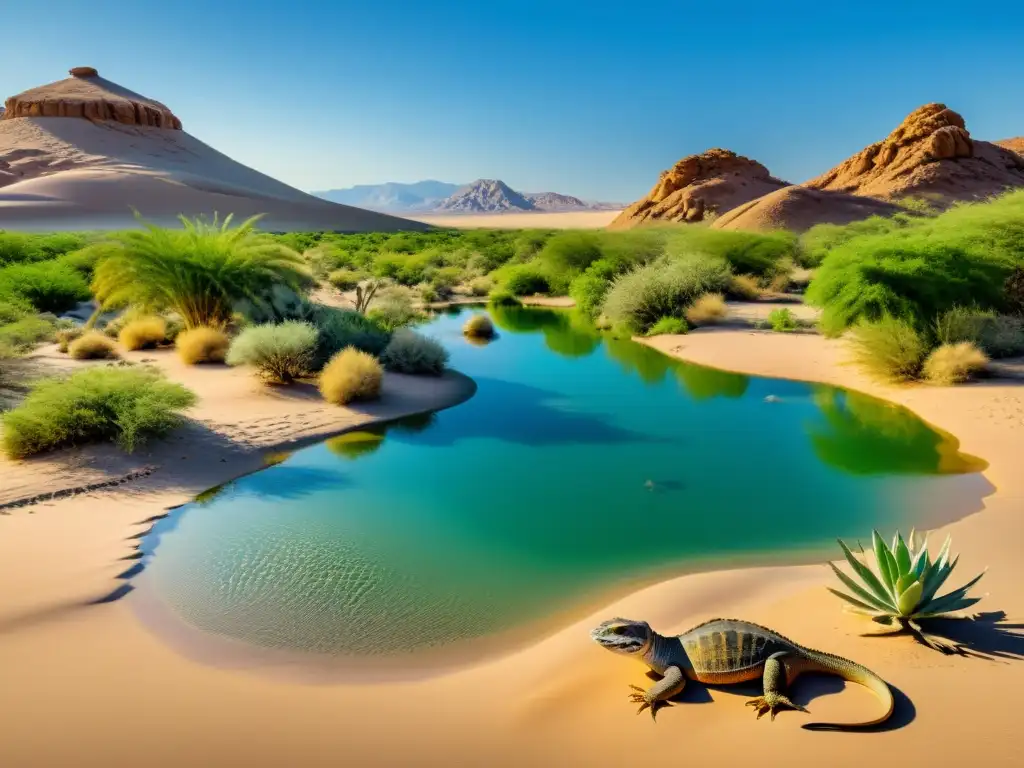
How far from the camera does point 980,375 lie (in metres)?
13.4

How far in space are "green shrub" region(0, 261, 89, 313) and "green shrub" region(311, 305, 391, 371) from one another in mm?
9160

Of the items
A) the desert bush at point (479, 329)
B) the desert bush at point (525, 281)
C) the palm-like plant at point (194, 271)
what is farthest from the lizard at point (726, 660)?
the desert bush at point (525, 281)

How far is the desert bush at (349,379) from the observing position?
12.1m

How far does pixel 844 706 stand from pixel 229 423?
897 cm

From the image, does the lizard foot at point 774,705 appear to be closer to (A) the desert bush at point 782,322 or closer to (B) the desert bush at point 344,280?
(A) the desert bush at point 782,322

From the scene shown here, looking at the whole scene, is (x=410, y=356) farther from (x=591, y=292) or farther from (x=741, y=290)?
(x=741, y=290)

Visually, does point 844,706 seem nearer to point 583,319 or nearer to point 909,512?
point 909,512

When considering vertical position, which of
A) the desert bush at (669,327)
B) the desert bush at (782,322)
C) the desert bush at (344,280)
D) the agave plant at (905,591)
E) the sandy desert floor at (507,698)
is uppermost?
the desert bush at (344,280)

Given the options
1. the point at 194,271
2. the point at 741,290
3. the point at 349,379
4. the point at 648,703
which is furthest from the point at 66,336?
the point at 741,290

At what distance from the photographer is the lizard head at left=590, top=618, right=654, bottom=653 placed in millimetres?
4395

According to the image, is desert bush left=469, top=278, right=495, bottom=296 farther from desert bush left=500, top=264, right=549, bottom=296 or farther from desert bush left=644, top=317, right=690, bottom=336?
desert bush left=644, top=317, right=690, bottom=336

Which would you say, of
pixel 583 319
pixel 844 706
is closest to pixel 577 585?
pixel 844 706

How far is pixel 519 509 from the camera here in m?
8.19

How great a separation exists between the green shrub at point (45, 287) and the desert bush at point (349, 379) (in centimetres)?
1166
